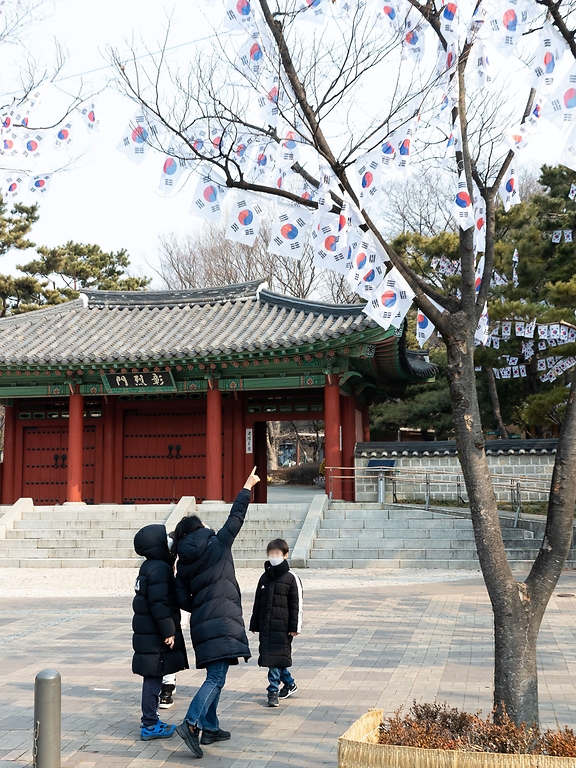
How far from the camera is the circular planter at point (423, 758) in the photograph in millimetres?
3729

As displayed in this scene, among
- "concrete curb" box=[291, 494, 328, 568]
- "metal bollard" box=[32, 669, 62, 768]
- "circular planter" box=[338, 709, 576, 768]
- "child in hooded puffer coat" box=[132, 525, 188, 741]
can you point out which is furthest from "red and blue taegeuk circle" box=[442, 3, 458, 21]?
"concrete curb" box=[291, 494, 328, 568]

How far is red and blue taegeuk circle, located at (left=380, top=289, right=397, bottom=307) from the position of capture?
622 centimetres

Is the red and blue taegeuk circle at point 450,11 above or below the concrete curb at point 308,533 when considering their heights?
above

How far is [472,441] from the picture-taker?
495cm

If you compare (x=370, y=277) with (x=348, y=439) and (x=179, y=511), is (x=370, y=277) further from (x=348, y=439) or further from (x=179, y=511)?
(x=348, y=439)

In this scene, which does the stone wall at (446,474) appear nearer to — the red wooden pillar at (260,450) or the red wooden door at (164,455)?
the red wooden pillar at (260,450)

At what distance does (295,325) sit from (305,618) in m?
11.4

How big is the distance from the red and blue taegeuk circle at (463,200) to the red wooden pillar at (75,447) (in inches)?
676

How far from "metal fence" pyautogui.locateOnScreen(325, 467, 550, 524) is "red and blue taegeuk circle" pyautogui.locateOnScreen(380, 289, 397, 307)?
13320 mm

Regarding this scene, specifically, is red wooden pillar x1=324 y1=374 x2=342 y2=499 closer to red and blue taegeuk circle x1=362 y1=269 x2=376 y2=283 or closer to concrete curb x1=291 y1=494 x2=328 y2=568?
concrete curb x1=291 y1=494 x2=328 y2=568

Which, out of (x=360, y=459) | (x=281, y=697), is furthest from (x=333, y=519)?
(x=281, y=697)

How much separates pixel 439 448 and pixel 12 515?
35.8 feet

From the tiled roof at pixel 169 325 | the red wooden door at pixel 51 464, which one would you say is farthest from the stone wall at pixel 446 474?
the red wooden door at pixel 51 464

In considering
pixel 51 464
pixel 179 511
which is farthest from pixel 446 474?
pixel 51 464
